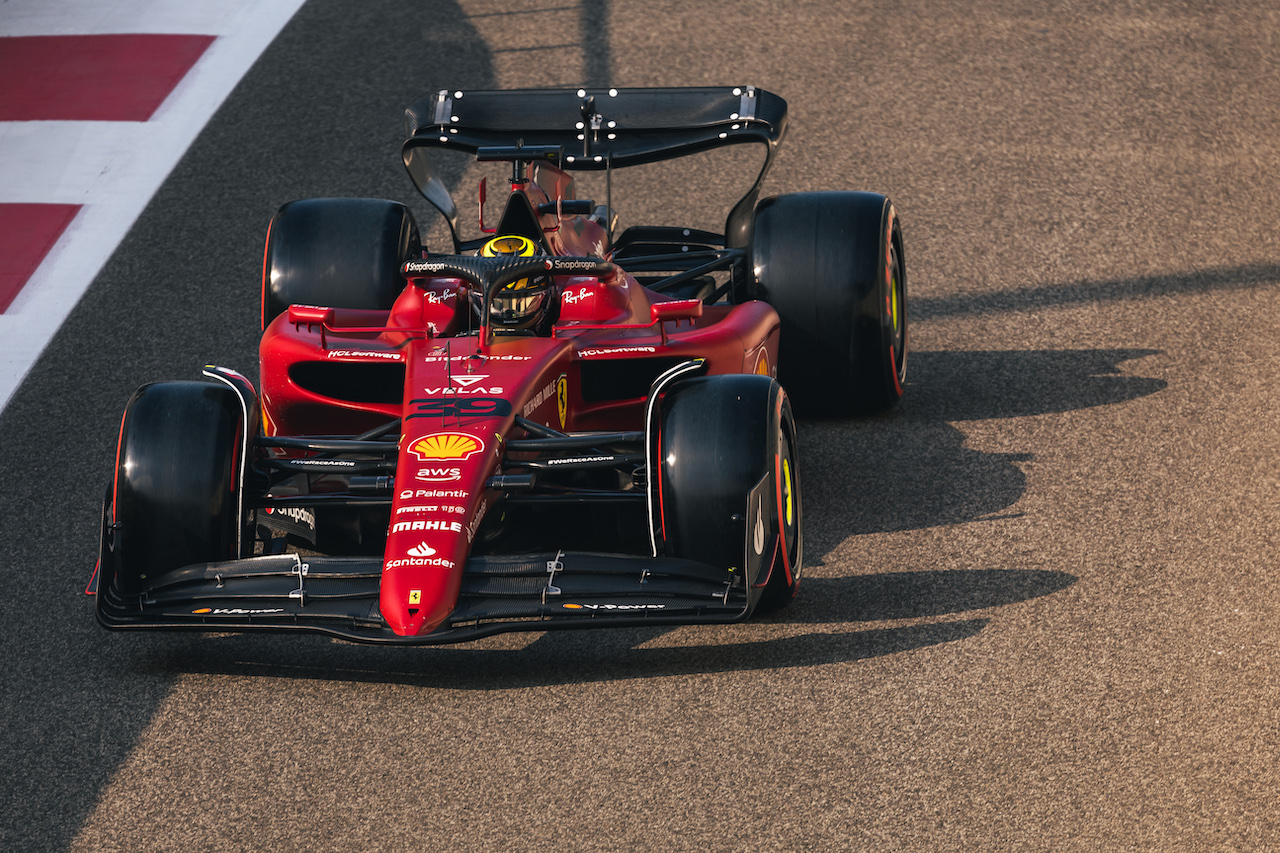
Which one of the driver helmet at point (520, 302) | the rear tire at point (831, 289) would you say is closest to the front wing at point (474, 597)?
the driver helmet at point (520, 302)

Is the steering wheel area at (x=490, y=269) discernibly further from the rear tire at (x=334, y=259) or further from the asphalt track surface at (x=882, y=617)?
the asphalt track surface at (x=882, y=617)

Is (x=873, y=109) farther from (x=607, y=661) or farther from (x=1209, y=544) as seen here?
(x=607, y=661)

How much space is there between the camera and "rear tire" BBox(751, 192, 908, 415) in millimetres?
7145

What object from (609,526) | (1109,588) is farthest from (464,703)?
(1109,588)

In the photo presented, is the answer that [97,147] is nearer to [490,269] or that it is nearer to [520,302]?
[520,302]

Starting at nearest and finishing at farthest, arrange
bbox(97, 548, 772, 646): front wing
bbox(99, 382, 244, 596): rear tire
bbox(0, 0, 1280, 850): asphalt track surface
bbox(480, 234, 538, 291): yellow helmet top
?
bbox(0, 0, 1280, 850): asphalt track surface < bbox(97, 548, 772, 646): front wing < bbox(99, 382, 244, 596): rear tire < bbox(480, 234, 538, 291): yellow helmet top

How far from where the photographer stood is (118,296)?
30.0 feet

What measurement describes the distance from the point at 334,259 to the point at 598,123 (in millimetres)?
1405

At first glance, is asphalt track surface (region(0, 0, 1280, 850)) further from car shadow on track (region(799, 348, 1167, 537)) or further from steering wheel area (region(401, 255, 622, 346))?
steering wheel area (region(401, 255, 622, 346))

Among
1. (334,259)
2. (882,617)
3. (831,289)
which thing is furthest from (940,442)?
(334,259)

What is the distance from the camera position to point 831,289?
23.4ft

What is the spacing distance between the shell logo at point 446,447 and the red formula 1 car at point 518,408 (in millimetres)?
11

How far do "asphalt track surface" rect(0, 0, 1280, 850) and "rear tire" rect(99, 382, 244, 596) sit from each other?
1.48 ft

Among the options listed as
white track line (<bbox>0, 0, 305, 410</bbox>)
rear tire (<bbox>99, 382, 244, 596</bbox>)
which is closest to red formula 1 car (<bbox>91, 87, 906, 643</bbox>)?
rear tire (<bbox>99, 382, 244, 596</bbox>)
